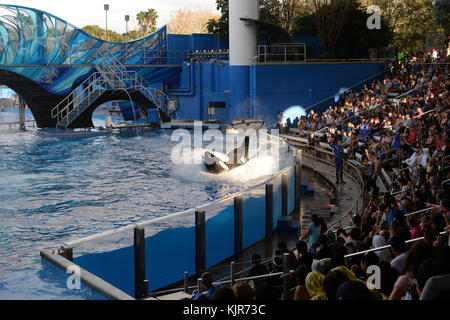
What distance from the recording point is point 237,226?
423 inches

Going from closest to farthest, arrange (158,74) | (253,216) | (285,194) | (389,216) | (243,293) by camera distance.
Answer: (243,293) < (389,216) < (253,216) < (285,194) < (158,74)

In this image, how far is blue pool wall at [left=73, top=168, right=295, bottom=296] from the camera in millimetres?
8172

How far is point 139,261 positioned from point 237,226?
2.70m

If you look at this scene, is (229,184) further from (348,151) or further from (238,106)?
(238,106)

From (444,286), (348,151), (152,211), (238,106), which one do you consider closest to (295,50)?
(238,106)

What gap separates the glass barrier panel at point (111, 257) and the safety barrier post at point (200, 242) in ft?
4.70

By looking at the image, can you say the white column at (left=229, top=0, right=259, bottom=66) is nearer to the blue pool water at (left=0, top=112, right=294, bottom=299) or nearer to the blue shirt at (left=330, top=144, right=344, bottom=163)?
the blue pool water at (left=0, top=112, right=294, bottom=299)

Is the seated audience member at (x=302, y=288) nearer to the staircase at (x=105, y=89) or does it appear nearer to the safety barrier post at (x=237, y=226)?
the safety barrier post at (x=237, y=226)

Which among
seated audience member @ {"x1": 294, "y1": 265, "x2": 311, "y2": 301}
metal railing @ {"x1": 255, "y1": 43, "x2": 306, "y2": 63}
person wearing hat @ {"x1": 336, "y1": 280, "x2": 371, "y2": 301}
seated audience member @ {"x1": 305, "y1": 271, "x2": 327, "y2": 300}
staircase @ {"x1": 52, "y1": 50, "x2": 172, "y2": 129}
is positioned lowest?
seated audience member @ {"x1": 294, "y1": 265, "x2": 311, "y2": 301}

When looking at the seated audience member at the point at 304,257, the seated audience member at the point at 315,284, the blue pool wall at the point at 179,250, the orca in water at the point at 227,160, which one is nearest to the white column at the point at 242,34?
the orca in water at the point at 227,160

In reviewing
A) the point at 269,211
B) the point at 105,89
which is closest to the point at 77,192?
the point at 269,211

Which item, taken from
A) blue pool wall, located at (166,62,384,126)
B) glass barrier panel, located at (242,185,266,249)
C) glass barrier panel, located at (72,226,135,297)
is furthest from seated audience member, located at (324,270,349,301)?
blue pool wall, located at (166,62,384,126)

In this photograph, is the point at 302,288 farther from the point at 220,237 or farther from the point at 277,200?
the point at 277,200

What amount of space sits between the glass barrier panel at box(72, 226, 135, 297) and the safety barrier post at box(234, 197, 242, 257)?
2692 mm
